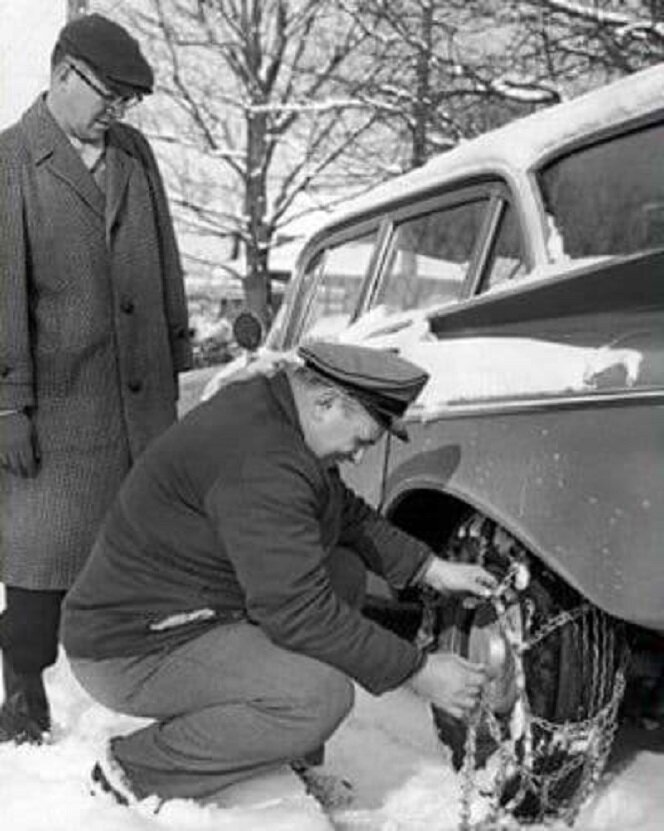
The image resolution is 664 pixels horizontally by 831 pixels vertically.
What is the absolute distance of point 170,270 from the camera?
372 centimetres

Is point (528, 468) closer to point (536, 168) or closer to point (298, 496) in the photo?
point (298, 496)

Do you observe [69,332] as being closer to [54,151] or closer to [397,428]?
[54,151]

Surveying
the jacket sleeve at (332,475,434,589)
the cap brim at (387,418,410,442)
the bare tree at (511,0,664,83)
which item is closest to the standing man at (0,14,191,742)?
the jacket sleeve at (332,475,434,589)

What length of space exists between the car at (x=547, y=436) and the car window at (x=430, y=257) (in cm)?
2

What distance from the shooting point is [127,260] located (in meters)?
3.53

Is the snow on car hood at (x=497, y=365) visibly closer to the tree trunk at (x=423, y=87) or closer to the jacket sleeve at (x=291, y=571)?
the jacket sleeve at (x=291, y=571)

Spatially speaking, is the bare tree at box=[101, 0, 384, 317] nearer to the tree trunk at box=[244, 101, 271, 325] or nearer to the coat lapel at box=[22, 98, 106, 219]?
the tree trunk at box=[244, 101, 271, 325]

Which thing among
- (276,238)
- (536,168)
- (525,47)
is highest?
(525,47)

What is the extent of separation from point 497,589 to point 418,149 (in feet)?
39.4

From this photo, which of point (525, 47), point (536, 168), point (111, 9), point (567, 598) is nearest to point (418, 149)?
point (525, 47)

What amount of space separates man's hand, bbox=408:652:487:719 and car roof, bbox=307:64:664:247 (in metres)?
1.48

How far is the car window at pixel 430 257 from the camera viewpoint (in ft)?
13.4

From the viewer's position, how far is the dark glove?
3.32 metres

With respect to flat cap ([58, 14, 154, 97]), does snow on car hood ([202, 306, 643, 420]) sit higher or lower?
lower
